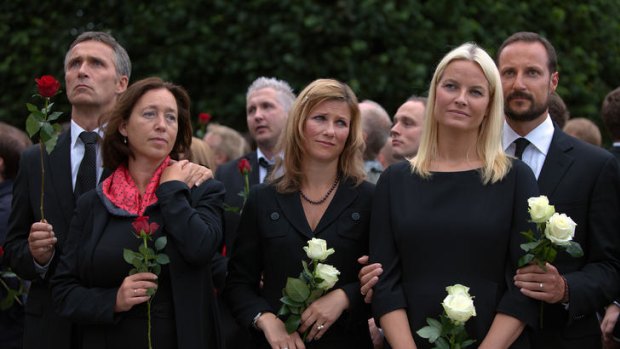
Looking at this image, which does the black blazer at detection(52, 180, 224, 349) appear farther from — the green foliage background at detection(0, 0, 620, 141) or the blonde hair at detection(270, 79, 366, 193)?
the green foliage background at detection(0, 0, 620, 141)

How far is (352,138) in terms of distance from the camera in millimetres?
5238

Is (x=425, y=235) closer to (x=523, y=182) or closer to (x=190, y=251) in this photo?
(x=523, y=182)

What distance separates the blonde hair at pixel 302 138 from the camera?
5.14 m

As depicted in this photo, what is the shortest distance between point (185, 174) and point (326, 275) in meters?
0.98

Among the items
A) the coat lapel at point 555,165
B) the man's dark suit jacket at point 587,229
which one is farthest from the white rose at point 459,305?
the coat lapel at point 555,165

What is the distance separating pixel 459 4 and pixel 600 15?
2.49 m

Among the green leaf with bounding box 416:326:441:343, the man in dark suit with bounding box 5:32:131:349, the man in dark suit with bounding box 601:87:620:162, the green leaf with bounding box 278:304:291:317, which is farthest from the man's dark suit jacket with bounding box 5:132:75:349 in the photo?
the man in dark suit with bounding box 601:87:620:162

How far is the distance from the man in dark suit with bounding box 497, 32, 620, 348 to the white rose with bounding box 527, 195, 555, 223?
0.30 metres

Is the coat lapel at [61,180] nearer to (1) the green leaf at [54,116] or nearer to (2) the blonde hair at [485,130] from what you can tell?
(1) the green leaf at [54,116]

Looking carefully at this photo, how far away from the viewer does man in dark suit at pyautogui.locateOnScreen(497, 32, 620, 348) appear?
458 cm

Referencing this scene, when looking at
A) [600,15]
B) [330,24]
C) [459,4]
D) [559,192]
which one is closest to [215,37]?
[330,24]

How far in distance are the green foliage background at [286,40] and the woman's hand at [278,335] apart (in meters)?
5.90

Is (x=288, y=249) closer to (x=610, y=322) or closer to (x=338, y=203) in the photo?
(x=338, y=203)

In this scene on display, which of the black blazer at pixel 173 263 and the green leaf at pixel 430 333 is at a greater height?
the black blazer at pixel 173 263
